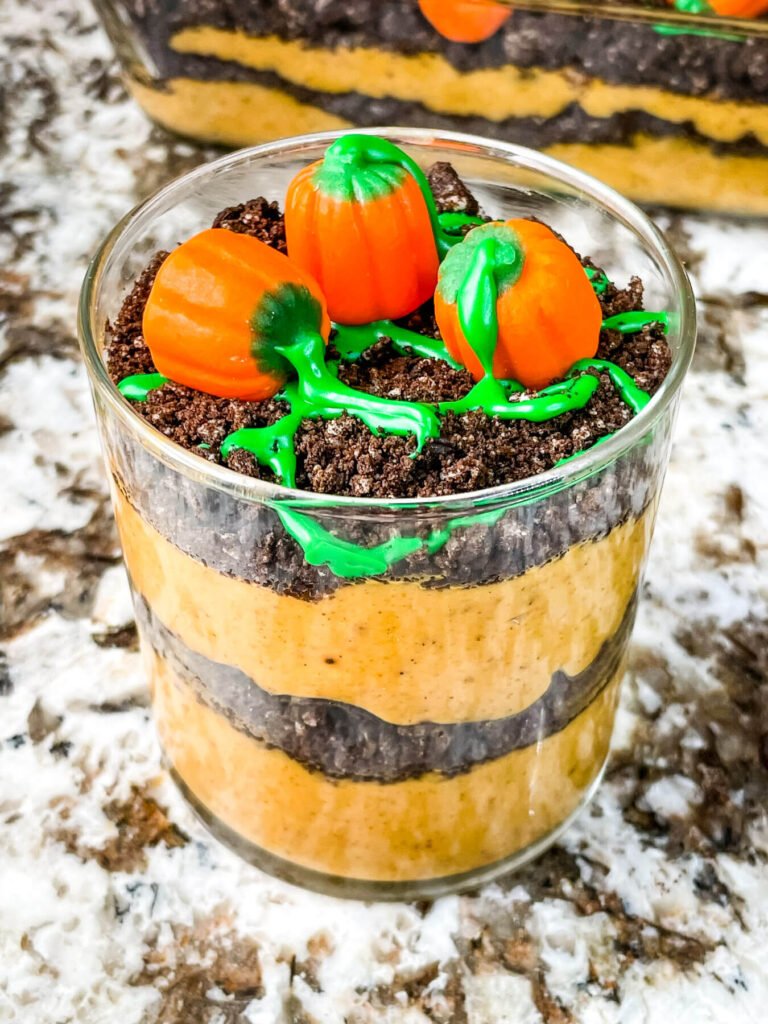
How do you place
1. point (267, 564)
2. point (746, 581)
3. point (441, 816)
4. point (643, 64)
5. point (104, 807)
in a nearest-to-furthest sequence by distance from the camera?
point (267, 564)
point (441, 816)
point (104, 807)
point (746, 581)
point (643, 64)

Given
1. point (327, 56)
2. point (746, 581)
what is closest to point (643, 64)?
point (327, 56)

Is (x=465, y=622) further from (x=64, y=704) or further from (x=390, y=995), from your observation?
(x=64, y=704)

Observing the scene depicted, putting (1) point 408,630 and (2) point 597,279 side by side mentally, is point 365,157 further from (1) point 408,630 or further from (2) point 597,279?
(1) point 408,630

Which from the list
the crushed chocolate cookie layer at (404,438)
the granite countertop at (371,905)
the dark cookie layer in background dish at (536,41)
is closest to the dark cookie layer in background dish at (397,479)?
the crushed chocolate cookie layer at (404,438)

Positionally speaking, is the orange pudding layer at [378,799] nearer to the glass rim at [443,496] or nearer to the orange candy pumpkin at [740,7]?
the glass rim at [443,496]

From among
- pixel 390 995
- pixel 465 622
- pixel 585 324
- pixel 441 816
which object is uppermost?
pixel 585 324

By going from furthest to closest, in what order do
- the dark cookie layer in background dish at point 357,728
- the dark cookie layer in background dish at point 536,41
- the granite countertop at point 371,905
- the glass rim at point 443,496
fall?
the dark cookie layer in background dish at point 536,41 → the granite countertop at point 371,905 → the dark cookie layer in background dish at point 357,728 → the glass rim at point 443,496

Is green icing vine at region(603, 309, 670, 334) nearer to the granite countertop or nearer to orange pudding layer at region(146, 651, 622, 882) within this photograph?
orange pudding layer at region(146, 651, 622, 882)
